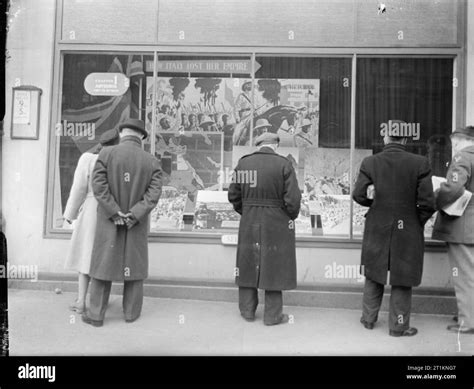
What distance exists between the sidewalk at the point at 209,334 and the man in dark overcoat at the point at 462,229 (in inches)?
11.8

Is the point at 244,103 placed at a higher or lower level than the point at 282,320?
higher

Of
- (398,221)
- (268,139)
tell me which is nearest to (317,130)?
(268,139)

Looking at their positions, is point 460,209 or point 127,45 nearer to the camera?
point 460,209

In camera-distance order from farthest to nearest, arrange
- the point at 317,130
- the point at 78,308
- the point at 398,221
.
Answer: the point at 317,130
the point at 78,308
the point at 398,221

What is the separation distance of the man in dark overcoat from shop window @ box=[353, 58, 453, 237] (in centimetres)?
104

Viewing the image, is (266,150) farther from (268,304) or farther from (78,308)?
(78,308)

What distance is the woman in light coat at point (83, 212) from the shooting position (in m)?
4.93

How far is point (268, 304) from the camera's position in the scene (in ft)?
16.1

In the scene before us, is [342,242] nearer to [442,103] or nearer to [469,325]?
[469,325]

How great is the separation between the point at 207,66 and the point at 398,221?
10.1 feet
